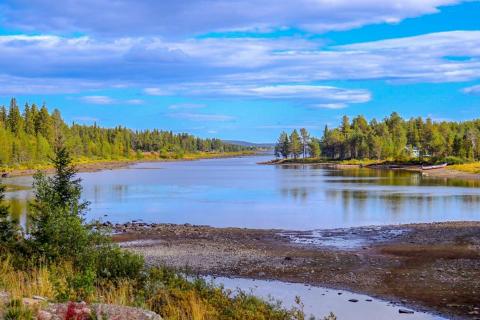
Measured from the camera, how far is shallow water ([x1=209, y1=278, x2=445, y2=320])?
775 inches

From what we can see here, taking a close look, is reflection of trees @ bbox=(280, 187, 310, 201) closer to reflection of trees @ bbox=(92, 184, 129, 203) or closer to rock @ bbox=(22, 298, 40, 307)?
reflection of trees @ bbox=(92, 184, 129, 203)

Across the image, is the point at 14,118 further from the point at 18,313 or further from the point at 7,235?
the point at 18,313

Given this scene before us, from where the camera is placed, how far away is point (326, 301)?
21.6 metres

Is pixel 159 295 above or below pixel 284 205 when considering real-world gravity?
above

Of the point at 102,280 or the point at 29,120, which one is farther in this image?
the point at 29,120

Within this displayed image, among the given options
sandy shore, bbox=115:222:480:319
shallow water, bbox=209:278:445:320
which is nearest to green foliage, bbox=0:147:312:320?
shallow water, bbox=209:278:445:320

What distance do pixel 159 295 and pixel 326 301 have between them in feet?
31.4

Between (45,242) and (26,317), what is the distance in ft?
29.6

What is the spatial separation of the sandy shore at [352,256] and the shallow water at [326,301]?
32.1 inches

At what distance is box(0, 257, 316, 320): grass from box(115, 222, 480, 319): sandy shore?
5.67m

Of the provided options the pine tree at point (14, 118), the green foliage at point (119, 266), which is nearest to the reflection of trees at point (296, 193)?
the green foliage at point (119, 266)

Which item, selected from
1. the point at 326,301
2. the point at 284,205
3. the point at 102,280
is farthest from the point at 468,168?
the point at 102,280

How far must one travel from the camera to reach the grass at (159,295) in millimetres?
12263

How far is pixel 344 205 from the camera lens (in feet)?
202
